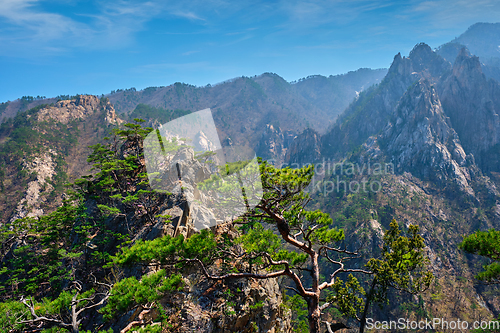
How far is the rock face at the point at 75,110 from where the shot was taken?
331 ft

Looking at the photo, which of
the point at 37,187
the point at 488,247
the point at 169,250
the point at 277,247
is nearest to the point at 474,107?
the point at 488,247

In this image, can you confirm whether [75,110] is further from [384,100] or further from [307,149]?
[384,100]

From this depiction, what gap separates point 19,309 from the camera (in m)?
8.82

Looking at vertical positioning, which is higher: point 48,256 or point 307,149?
point 48,256

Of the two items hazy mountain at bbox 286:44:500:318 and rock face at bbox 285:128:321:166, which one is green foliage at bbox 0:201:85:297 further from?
rock face at bbox 285:128:321:166

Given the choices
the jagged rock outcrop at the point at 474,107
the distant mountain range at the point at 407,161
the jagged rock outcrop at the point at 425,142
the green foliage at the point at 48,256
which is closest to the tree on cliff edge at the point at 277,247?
the green foliage at the point at 48,256

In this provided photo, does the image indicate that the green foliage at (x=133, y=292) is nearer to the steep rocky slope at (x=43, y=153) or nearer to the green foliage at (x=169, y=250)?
the green foliage at (x=169, y=250)

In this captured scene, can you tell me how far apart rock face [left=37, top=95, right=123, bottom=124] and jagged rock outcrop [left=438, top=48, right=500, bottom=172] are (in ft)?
587

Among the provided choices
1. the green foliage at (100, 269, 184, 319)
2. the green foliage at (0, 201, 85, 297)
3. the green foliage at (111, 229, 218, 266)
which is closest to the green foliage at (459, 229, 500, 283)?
the green foliage at (111, 229, 218, 266)

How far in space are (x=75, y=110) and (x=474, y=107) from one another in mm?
208325

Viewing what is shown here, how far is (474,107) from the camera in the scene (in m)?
129

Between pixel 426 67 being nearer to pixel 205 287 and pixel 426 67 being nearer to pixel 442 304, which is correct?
pixel 442 304

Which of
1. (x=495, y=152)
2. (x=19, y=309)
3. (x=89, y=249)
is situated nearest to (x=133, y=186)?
(x=89, y=249)

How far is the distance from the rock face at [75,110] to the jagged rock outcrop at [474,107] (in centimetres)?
17893
